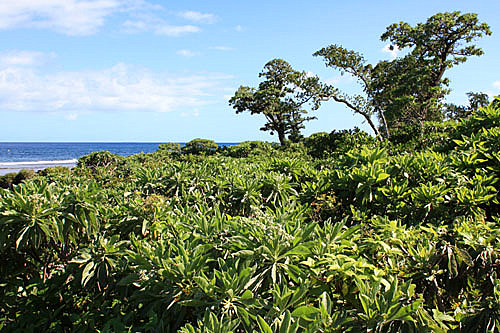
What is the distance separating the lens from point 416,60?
56.7 feet

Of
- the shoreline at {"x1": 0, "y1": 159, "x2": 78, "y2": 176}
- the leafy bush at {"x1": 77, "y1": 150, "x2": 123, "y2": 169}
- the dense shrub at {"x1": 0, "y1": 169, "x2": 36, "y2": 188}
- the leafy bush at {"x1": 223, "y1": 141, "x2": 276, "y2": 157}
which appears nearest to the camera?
the leafy bush at {"x1": 77, "y1": 150, "x2": 123, "y2": 169}

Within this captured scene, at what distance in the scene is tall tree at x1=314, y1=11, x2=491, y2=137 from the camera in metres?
15.7

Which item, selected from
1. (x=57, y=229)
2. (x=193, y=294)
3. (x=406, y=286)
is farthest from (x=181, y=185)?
(x=406, y=286)

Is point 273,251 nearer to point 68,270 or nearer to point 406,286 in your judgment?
point 406,286

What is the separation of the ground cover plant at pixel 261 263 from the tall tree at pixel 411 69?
40.8ft

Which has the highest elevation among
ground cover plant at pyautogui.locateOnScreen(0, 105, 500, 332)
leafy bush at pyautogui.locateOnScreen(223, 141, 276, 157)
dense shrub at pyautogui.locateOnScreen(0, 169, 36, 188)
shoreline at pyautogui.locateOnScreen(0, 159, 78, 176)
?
leafy bush at pyautogui.locateOnScreen(223, 141, 276, 157)

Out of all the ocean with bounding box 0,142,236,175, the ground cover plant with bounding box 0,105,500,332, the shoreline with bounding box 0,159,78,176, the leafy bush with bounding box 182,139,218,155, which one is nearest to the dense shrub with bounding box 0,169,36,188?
the ocean with bounding box 0,142,236,175

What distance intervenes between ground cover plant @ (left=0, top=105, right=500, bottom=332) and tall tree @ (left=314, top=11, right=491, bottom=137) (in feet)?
40.8

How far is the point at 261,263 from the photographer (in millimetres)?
2016

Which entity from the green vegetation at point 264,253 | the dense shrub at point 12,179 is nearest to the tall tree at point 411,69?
the green vegetation at point 264,253

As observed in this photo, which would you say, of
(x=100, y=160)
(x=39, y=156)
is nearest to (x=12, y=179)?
(x=100, y=160)

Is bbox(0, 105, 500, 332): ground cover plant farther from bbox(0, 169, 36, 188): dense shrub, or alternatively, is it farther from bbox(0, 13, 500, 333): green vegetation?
bbox(0, 169, 36, 188): dense shrub

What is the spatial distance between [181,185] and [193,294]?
227 centimetres

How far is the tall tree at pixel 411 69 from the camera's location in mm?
15695
